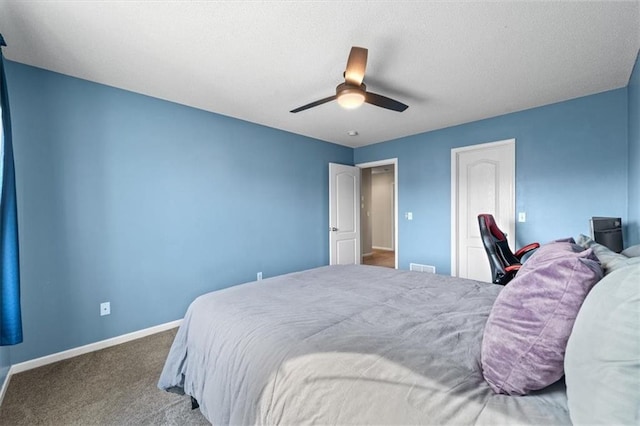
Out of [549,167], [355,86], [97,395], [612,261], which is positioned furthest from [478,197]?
[97,395]

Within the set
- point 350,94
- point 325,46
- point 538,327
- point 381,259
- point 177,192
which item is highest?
point 325,46

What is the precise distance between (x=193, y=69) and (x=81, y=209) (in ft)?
5.31

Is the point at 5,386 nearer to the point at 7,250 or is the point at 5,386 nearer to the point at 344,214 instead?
the point at 7,250

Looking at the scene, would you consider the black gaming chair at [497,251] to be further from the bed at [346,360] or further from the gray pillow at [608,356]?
the gray pillow at [608,356]

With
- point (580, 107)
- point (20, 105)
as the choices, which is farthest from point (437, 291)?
point (20, 105)

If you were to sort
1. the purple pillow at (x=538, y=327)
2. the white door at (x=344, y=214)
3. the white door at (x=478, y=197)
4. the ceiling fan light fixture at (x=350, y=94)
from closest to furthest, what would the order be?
the purple pillow at (x=538, y=327) < the ceiling fan light fixture at (x=350, y=94) < the white door at (x=478, y=197) < the white door at (x=344, y=214)

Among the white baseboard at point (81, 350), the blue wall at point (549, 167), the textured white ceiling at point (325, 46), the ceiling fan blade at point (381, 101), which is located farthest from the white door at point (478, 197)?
the white baseboard at point (81, 350)

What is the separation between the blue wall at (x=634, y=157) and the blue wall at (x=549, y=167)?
23 cm

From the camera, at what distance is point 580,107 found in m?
3.00

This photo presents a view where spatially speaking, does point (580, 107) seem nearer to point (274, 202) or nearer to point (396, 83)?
point (396, 83)

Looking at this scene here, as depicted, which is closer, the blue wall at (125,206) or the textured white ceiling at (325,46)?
the textured white ceiling at (325,46)

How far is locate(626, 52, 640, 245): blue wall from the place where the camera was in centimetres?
224

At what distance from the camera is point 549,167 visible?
126 inches

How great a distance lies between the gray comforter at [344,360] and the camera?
32.1 inches
